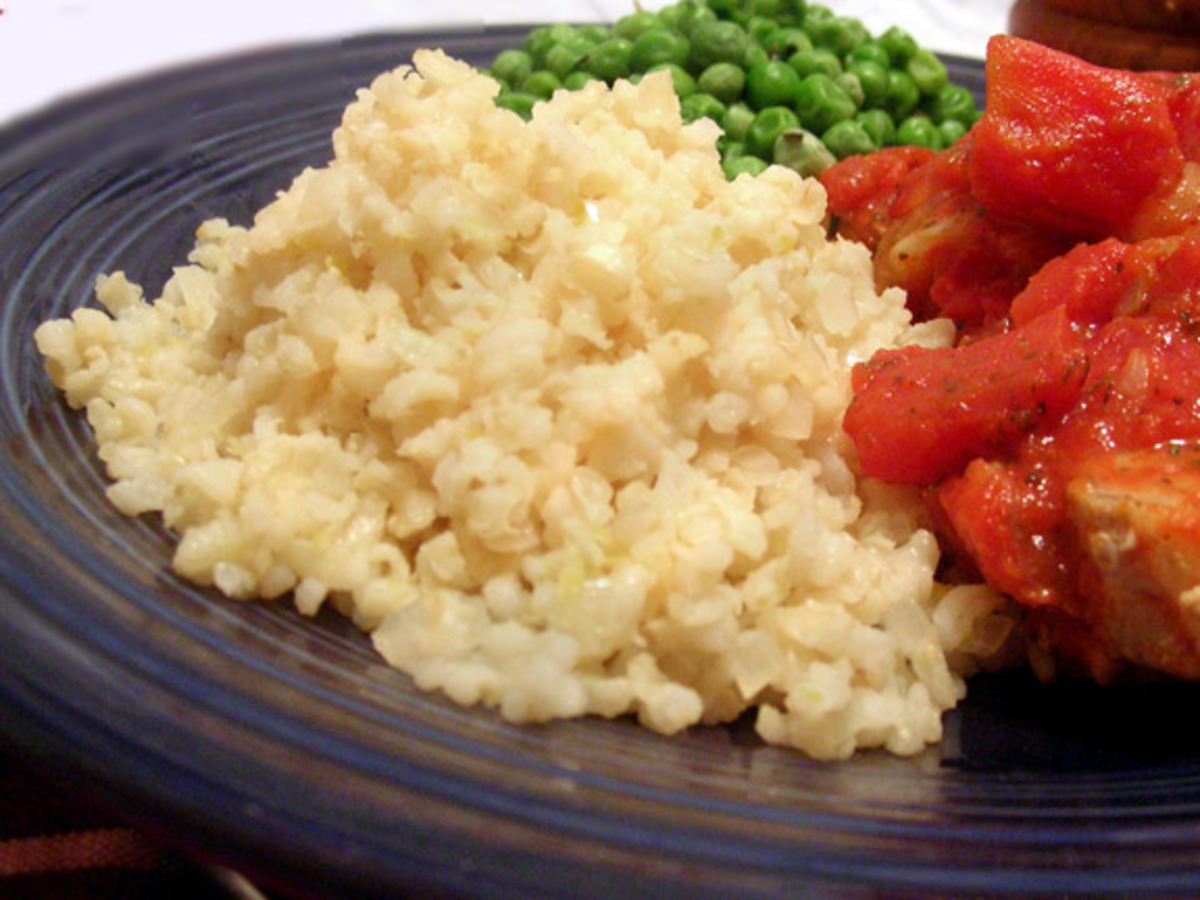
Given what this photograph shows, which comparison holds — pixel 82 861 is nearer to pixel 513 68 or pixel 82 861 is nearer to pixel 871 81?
pixel 513 68

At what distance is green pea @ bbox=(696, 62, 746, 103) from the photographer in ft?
13.7

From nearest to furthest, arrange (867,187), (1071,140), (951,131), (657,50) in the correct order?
1. (1071,140)
2. (867,187)
3. (657,50)
4. (951,131)

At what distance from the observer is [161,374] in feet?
8.80

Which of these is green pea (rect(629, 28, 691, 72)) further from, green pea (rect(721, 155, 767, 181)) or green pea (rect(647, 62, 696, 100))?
green pea (rect(721, 155, 767, 181))

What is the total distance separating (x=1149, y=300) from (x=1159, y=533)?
0.65 m

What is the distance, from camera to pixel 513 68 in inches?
175

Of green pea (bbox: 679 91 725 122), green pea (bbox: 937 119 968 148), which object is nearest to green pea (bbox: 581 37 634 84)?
green pea (bbox: 679 91 725 122)

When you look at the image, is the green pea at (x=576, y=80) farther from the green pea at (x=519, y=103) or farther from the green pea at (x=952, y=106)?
the green pea at (x=952, y=106)

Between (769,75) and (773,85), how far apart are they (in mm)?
40

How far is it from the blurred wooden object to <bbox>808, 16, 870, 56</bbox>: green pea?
3.08 feet

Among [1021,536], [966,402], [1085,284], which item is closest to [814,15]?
[1085,284]

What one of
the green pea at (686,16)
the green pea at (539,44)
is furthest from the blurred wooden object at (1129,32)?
the green pea at (539,44)

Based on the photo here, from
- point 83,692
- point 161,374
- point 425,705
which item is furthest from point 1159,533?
point 161,374

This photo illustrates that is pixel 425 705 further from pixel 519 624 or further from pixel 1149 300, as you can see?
pixel 1149 300
